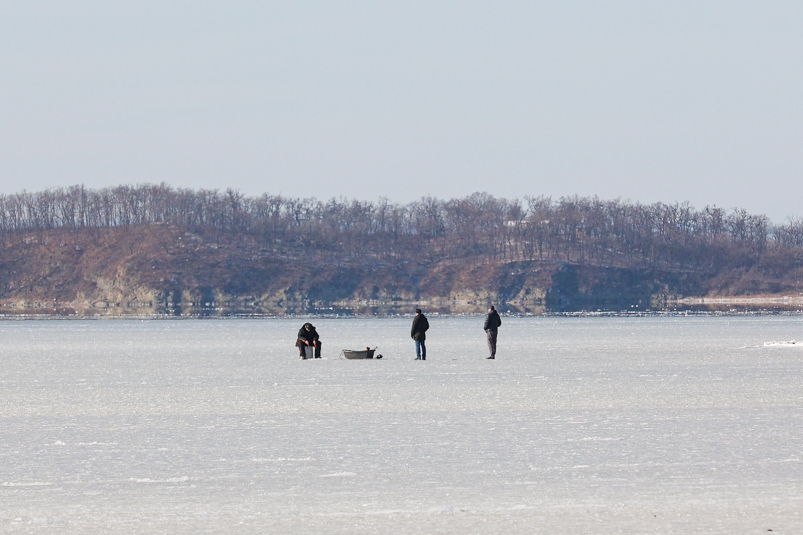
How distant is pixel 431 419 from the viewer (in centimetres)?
1712

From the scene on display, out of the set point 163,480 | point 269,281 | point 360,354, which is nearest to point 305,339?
point 360,354

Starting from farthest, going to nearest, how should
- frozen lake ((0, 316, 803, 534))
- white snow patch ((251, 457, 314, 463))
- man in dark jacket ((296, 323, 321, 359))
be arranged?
man in dark jacket ((296, 323, 321, 359)), white snow patch ((251, 457, 314, 463)), frozen lake ((0, 316, 803, 534))

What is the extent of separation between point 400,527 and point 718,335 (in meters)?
44.5

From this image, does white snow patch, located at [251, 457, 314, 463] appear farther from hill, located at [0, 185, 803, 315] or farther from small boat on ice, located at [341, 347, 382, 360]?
hill, located at [0, 185, 803, 315]

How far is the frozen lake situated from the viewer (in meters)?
9.98

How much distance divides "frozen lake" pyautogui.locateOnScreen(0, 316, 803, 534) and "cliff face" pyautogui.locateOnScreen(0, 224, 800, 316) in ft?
467

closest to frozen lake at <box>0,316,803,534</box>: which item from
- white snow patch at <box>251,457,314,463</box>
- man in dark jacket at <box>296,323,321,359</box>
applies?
white snow patch at <box>251,457,314,463</box>

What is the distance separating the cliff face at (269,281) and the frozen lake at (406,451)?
→ 467 feet

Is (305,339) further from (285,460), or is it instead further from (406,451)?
(285,460)

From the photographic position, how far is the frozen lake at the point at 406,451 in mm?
9984

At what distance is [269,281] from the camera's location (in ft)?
584

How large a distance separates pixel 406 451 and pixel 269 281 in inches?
6510

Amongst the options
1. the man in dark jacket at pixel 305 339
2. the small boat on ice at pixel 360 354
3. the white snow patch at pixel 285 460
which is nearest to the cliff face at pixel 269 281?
the man in dark jacket at pixel 305 339

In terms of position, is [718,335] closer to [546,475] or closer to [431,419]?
[431,419]
